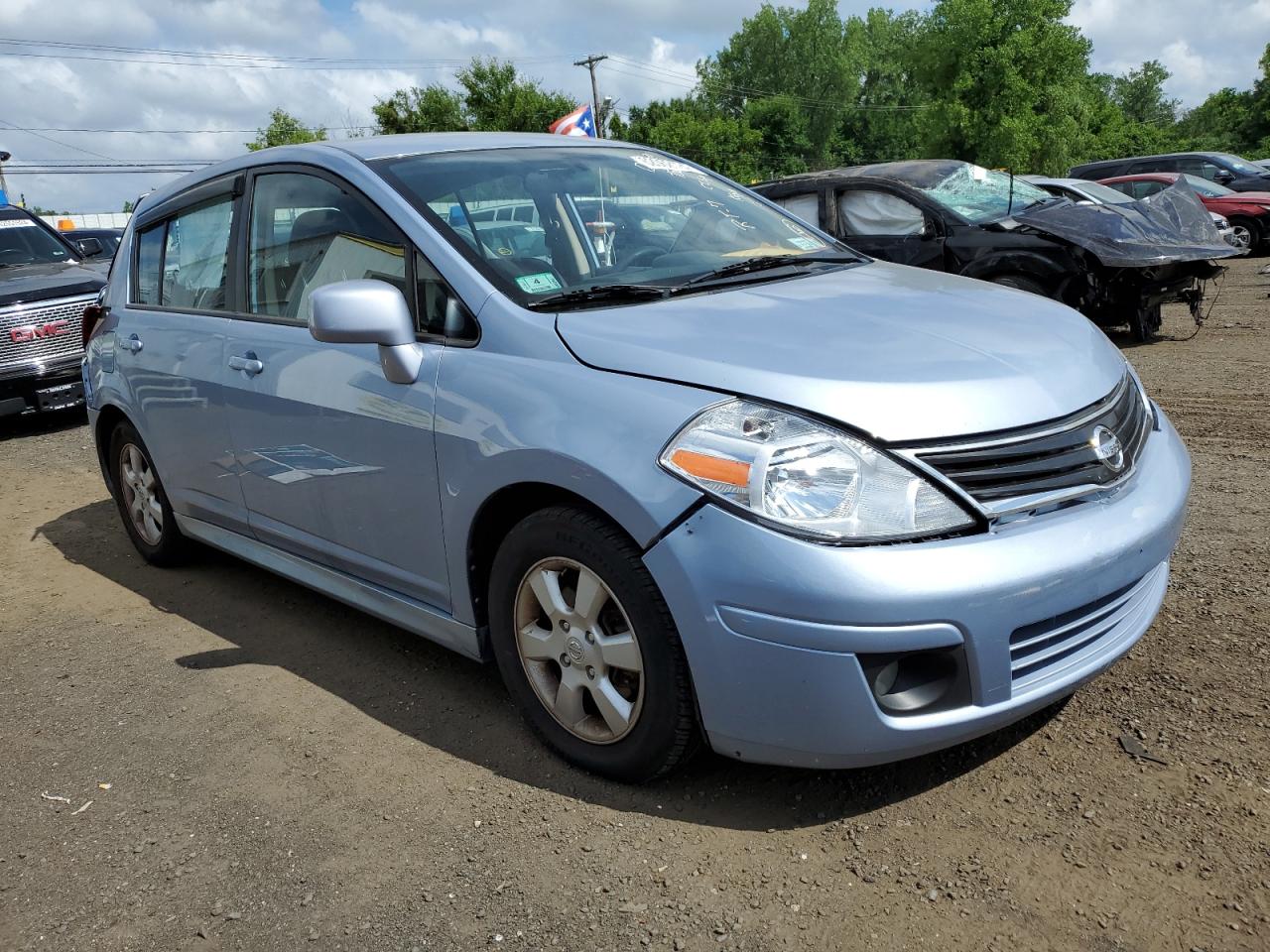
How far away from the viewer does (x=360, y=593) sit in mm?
3574

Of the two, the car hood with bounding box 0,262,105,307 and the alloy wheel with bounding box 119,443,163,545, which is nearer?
the alloy wheel with bounding box 119,443,163,545

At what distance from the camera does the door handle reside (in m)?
3.74

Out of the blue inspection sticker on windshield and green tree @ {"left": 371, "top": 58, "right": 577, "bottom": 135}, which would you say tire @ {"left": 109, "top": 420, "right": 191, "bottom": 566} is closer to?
the blue inspection sticker on windshield

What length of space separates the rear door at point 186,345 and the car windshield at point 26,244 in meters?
6.66

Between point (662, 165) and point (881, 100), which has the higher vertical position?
point (881, 100)

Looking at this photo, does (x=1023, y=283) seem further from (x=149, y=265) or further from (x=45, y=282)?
(x=45, y=282)

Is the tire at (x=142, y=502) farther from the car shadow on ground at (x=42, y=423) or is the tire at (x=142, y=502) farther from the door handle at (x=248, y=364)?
the car shadow on ground at (x=42, y=423)

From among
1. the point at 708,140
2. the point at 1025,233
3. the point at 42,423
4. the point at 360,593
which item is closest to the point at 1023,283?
the point at 1025,233

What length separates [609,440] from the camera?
2.57 m

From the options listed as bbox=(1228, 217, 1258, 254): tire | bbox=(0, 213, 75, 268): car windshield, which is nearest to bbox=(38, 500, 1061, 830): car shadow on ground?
bbox=(0, 213, 75, 268): car windshield

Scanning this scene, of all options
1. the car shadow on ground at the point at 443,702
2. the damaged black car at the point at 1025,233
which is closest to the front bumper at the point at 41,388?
the car shadow on ground at the point at 443,702

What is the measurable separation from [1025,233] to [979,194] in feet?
2.99

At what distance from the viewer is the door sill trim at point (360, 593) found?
10.5 ft

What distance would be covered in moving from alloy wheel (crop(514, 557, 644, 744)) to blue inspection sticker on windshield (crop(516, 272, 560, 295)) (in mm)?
785
